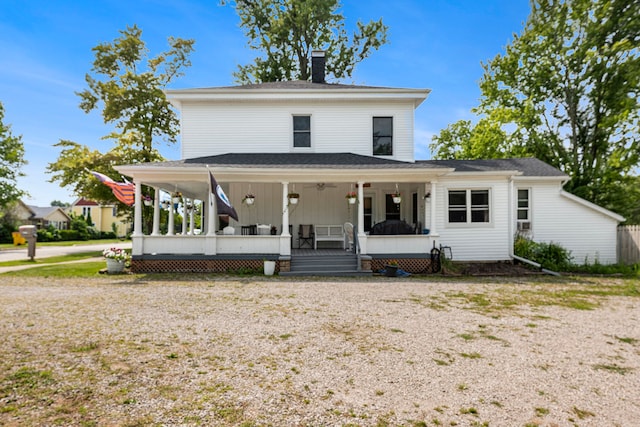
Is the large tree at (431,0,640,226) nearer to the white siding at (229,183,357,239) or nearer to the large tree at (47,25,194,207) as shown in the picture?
the white siding at (229,183,357,239)

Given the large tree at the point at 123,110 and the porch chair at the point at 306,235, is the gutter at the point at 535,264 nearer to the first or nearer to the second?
the porch chair at the point at 306,235

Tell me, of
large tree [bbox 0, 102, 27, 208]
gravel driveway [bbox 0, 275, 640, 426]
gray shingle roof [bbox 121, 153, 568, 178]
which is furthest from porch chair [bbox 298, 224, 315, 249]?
large tree [bbox 0, 102, 27, 208]

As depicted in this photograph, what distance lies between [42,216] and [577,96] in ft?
212

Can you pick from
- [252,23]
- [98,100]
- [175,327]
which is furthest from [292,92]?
[98,100]

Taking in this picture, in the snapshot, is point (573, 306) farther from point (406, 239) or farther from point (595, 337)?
point (406, 239)

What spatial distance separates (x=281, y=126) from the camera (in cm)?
1546

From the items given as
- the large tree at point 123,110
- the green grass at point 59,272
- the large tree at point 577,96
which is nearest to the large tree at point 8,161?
the large tree at point 123,110

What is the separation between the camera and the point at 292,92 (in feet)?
49.5

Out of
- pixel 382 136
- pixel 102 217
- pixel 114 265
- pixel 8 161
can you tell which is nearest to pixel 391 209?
pixel 382 136

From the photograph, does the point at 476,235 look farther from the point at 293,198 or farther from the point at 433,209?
the point at 293,198

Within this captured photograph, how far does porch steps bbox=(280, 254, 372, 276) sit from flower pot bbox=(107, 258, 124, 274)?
18.4 feet

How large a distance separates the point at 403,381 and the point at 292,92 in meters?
13.6

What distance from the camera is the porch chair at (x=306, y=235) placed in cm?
1515

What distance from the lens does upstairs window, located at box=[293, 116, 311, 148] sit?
15594 mm
